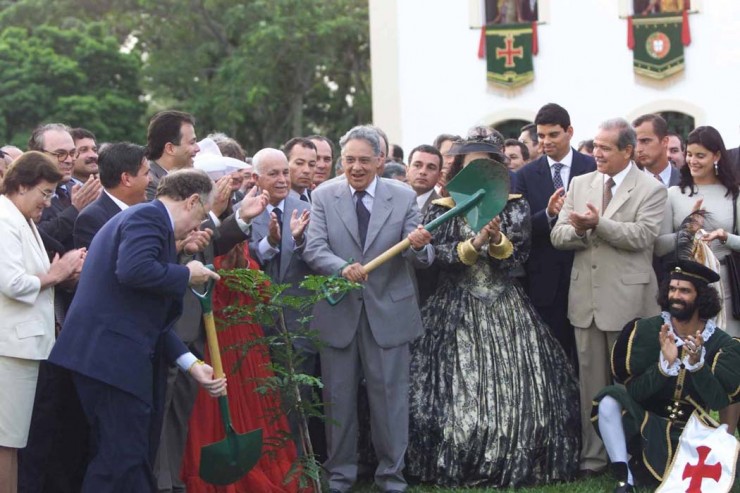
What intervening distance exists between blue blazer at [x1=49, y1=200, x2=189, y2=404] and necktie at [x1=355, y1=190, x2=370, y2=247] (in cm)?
185

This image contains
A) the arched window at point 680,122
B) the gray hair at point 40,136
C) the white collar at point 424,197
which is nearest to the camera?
the gray hair at point 40,136

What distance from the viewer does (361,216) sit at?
7793 millimetres

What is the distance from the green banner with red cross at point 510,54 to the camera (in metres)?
22.1

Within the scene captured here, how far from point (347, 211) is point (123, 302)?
6.75ft

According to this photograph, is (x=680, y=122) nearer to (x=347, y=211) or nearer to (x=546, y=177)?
(x=546, y=177)

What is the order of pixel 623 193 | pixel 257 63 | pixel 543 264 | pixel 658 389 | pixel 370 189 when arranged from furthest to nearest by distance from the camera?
pixel 257 63 < pixel 543 264 < pixel 623 193 < pixel 370 189 < pixel 658 389

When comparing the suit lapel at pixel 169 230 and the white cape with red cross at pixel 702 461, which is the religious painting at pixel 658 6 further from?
the suit lapel at pixel 169 230

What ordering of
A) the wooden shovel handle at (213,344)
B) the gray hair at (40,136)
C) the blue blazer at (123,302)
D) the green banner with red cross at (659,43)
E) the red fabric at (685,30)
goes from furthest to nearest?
the green banner with red cross at (659,43), the red fabric at (685,30), the gray hair at (40,136), the wooden shovel handle at (213,344), the blue blazer at (123,302)

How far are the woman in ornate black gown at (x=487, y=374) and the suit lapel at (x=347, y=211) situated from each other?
562mm

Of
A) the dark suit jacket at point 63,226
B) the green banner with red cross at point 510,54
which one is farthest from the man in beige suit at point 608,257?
the green banner with red cross at point 510,54

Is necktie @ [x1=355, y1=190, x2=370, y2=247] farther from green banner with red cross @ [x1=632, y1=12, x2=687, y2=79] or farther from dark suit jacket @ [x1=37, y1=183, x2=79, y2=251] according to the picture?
green banner with red cross @ [x1=632, y1=12, x2=687, y2=79]

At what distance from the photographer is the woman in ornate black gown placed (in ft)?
25.3

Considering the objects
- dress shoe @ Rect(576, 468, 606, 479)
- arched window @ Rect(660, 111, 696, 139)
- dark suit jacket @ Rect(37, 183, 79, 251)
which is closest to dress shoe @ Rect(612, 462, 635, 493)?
dress shoe @ Rect(576, 468, 606, 479)

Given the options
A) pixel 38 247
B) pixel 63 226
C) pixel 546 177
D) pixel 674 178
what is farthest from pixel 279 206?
pixel 674 178
